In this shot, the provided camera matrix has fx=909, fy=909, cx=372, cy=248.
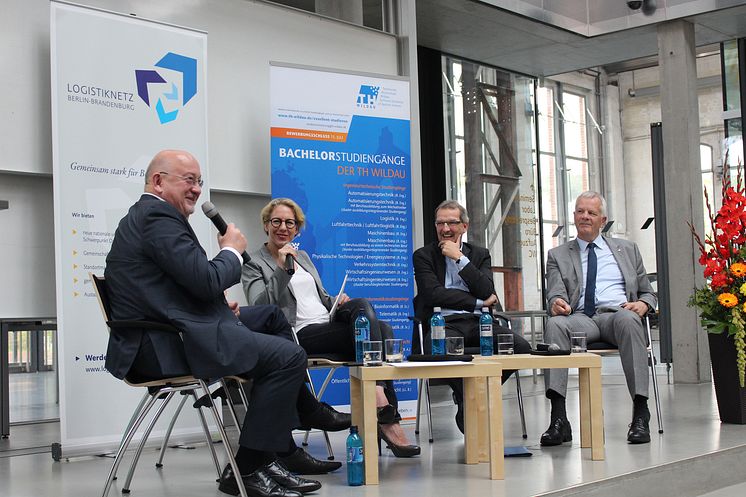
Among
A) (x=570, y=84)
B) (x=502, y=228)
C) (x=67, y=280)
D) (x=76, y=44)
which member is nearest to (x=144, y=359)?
(x=67, y=280)

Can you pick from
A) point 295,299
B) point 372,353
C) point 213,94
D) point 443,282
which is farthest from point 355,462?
point 213,94

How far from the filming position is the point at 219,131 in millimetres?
5336

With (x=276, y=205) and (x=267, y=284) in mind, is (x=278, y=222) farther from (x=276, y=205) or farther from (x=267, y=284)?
(x=267, y=284)

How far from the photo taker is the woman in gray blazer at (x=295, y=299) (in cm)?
429

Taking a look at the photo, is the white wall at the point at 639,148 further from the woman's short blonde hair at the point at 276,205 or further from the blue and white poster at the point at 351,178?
the woman's short blonde hair at the point at 276,205

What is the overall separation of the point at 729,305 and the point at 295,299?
2.36 meters

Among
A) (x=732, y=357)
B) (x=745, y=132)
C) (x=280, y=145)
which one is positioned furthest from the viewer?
(x=745, y=132)

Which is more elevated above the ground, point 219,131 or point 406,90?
point 406,90

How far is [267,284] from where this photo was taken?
4379 millimetres

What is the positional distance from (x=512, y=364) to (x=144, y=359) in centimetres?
157

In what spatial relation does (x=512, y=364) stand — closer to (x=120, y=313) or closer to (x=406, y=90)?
(x=120, y=313)

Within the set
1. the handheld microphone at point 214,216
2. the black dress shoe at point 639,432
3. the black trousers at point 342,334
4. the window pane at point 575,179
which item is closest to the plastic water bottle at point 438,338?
the black trousers at point 342,334

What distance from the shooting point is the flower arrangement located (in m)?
4.93

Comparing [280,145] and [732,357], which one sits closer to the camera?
[732,357]
